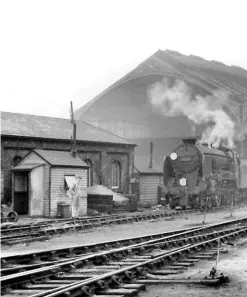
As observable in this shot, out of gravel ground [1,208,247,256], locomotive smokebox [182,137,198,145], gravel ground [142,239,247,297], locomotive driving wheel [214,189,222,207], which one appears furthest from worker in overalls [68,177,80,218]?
gravel ground [142,239,247,297]

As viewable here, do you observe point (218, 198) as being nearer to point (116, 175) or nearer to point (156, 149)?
point (116, 175)

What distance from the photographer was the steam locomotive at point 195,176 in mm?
26375

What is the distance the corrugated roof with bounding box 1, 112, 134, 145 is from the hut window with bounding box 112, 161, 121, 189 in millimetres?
1669

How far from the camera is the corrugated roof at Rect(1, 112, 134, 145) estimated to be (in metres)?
28.6

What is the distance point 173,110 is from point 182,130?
2.04 metres

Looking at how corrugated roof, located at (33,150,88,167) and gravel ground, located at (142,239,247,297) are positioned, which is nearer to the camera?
gravel ground, located at (142,239,247,297)

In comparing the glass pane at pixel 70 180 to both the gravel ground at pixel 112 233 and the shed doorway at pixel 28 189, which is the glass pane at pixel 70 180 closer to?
the shed doorway at pixel 28 189

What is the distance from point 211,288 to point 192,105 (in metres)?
37.9

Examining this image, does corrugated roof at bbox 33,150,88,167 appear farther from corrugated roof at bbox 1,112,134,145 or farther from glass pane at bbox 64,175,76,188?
corrugated roof at bbox 1,112,134,145

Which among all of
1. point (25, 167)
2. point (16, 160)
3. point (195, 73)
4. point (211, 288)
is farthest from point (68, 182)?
point (195, 73)

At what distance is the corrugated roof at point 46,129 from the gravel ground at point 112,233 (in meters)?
9.80

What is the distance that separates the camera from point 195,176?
26.6 meters

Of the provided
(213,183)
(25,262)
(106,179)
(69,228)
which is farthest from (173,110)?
(25,262)

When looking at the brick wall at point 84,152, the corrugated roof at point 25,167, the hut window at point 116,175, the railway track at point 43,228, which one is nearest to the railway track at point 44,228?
the railway track at point 43,228
